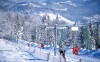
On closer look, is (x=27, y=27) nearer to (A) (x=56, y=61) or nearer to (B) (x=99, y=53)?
(B) (x=99, y=53)

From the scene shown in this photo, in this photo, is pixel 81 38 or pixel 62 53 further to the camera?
pixel 81 38

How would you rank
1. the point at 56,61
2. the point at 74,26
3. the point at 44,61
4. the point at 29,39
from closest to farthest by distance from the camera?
the point at 56,61 < the point at 44,61 < the point at 74,26 < the point at 29,39

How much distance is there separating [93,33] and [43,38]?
2816 cm

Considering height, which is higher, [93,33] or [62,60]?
[62,60]

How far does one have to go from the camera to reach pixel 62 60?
25172 mm

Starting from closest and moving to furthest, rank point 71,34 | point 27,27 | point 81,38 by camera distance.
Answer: point 81,38 < point 71,34 < point 27,27

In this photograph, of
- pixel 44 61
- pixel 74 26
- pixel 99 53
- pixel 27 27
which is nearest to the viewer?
pixel 44 61

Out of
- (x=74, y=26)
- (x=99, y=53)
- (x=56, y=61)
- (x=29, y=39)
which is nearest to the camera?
(x=56, y=61)

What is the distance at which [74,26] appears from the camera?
40156mm

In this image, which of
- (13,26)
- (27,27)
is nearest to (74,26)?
(13,26)

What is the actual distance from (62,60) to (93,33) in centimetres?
7462

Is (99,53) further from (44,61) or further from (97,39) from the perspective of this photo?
(97,39)

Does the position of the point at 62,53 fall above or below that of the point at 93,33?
above

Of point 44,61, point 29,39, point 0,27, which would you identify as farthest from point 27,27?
point 44,61
